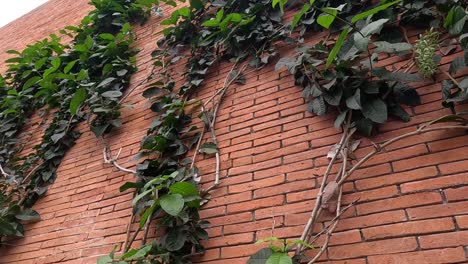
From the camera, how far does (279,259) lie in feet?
3.76

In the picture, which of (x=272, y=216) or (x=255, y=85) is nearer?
(x=272, y=216)

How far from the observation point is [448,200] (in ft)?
3.94

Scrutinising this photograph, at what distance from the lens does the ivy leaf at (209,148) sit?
186 centimetres

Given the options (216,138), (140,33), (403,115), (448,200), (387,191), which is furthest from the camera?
(140,33)

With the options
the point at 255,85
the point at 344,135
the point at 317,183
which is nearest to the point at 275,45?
the point at 255,85

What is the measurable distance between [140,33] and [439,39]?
2530 millimetres

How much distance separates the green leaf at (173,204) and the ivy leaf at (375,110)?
34.3 inches

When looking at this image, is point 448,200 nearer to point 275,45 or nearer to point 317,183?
point 317,183

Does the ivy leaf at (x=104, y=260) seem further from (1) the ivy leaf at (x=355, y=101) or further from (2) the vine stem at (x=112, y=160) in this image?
(1) the ivy leaf at (x=355, y=101)

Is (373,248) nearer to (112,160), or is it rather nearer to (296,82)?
(296,82)

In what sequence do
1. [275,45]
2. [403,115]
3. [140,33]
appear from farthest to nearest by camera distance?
[140,33], [275,45], [403,115]

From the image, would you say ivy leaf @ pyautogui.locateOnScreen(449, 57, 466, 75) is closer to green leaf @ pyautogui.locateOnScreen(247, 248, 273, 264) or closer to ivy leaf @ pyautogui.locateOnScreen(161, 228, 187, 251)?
green leaf @ pyautogui.locateOnScreen(247, 248, 273, 264)

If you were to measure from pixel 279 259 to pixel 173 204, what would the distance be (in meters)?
0.50

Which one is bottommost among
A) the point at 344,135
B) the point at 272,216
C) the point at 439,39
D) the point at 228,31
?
the point at 272,216
